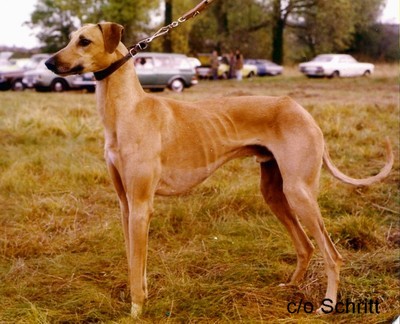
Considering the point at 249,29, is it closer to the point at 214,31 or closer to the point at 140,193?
the point at 214,31

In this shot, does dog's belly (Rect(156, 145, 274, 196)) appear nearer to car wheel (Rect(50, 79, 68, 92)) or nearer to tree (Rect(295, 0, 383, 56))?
tree (Rect(295, 0, 383, 56))

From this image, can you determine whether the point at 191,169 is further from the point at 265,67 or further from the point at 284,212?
the point at 265,67

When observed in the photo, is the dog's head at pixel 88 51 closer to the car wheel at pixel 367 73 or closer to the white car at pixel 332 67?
the car wheel at pixel 367 73

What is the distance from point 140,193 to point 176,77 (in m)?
19.0

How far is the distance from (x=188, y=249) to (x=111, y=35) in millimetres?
2087

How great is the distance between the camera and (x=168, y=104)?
3812 mm

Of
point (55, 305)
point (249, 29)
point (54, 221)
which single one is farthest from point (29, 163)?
point (249, 29)

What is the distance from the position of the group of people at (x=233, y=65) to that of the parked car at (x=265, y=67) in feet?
8.66

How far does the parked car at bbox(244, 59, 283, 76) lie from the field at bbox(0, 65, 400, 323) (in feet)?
73.0

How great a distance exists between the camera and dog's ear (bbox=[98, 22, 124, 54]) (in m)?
3.38

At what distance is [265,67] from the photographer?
30594mm

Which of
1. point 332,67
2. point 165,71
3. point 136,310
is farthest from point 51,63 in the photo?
point 332,67

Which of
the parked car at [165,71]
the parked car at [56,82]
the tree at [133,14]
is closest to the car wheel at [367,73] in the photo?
A: the parked car at [165,71]

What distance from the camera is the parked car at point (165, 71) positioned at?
2158 cm
